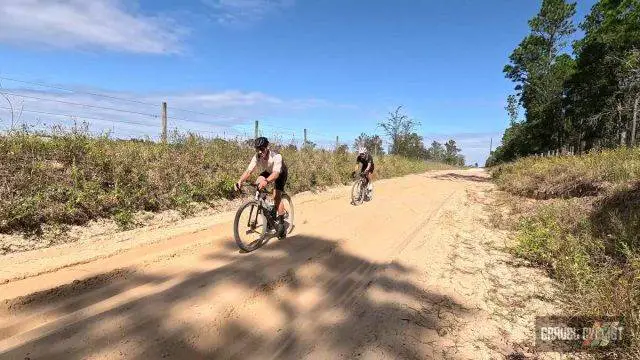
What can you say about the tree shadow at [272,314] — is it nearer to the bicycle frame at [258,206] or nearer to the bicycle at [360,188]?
the bicycle frame at [258,206]

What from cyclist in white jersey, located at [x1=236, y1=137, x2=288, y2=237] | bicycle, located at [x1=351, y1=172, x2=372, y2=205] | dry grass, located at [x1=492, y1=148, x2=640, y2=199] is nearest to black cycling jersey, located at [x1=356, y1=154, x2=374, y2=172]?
bicycle, located at [x1=351, y1=172, x2=372, y2=205]

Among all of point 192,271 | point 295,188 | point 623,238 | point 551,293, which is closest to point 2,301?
point 192,271

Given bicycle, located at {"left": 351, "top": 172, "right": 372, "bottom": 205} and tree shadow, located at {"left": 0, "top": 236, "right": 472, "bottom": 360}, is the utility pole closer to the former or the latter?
bicycle, located at {"left": 351, "top": 172, "right": 372, "bottom": 205}

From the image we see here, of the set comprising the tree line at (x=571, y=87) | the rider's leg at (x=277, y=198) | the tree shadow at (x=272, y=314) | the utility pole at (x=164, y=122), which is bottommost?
the tree shadow at (x=272, y=314)

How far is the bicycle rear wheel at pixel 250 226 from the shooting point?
23.8 feet

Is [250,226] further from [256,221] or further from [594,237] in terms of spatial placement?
[594,237]

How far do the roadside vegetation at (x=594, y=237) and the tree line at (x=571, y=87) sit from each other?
81.2 ft

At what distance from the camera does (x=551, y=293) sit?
5.85 m

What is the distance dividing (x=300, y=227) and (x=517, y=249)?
4.47 meters

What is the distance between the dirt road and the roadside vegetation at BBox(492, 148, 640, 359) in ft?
1.56

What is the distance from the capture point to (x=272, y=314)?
198 inches

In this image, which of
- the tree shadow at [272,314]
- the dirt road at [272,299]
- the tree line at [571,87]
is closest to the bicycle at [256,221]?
the dirt road at [272,299]

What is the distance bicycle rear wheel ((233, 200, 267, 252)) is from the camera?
23.8 feet

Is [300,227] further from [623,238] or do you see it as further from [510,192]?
[510,192]
